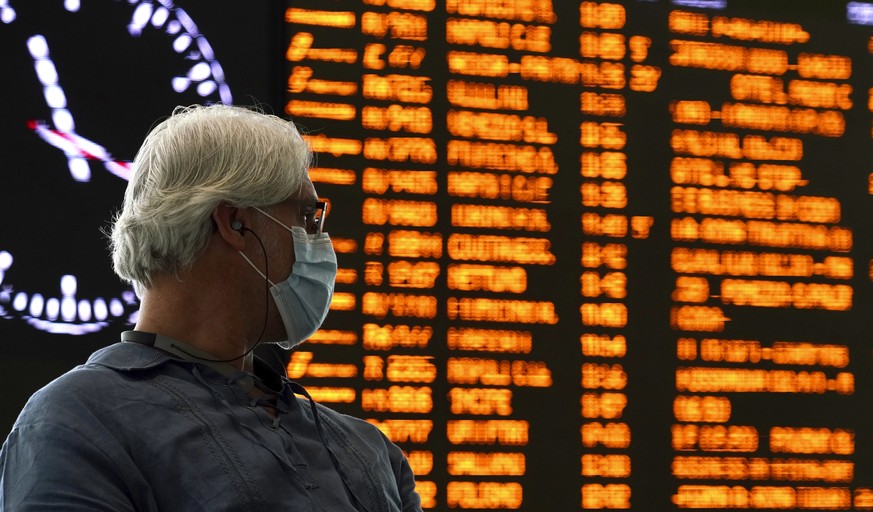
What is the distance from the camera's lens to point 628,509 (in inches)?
98.9

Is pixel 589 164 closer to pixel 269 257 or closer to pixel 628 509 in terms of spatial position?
pixel 628 509

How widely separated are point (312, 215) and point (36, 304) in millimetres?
1185

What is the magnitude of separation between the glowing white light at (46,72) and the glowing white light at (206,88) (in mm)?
291

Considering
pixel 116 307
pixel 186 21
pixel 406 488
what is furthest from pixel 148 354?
pixel 186 21

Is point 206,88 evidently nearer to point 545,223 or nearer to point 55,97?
point 55,97

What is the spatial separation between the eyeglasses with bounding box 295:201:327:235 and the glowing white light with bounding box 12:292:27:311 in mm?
1168

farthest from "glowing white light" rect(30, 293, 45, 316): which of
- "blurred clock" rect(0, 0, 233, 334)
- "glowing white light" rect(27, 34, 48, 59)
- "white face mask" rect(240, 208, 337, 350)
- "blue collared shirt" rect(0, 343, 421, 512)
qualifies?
"blue collared shirt" rect(0, 343, 421, 512)

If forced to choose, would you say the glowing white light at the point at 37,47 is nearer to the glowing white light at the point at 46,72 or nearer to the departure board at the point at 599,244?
the glowing white light at the point at 46,72

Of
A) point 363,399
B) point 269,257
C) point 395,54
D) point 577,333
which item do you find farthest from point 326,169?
point 269,257

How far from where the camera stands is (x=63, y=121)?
7.63 feet

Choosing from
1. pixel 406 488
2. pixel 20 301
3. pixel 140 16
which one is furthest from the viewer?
pixel 140 16

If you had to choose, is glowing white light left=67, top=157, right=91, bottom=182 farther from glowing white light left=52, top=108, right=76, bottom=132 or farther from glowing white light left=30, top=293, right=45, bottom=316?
glowing white light left=30, top=293, right=45, bottom=316

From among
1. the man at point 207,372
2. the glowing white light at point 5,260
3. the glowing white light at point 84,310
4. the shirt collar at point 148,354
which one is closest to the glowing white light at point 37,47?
the glowing white light at point 5,260

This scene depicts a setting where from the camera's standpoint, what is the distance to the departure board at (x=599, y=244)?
7.96 feet
